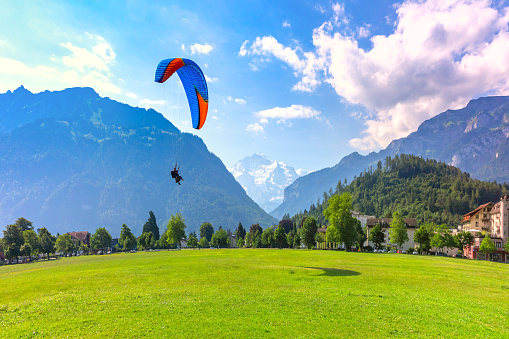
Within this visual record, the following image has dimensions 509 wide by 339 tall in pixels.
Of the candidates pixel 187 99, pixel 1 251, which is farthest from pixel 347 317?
pixel 1 251

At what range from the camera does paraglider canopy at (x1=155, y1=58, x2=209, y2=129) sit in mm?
29219

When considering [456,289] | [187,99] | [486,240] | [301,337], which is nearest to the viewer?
[301,337]

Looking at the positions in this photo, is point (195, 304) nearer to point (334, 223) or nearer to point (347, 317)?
point (347, 317)

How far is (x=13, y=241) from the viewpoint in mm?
73312

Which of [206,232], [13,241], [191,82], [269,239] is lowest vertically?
[206,232]

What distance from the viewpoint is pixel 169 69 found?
2928cm

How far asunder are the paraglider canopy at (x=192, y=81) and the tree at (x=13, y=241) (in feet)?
231

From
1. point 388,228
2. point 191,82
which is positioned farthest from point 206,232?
point 191,82

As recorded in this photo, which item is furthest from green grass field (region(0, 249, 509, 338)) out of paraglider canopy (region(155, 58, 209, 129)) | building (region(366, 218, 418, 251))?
building (region(366, 218, 418, 251))

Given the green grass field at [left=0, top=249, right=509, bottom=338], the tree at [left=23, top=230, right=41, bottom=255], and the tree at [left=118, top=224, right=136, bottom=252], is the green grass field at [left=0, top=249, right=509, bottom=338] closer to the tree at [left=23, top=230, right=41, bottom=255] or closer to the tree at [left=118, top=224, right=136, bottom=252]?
the tree at [left=23, top=230, right=41, bottom=255]

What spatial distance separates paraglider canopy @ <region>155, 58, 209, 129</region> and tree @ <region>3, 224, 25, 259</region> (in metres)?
70.5

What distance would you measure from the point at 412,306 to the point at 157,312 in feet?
48.2

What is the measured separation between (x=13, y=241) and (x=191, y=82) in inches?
2945

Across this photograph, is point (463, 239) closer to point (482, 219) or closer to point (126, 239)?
point (482, 219)
